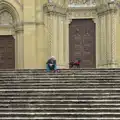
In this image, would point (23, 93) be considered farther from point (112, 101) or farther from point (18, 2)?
point (18, 2)

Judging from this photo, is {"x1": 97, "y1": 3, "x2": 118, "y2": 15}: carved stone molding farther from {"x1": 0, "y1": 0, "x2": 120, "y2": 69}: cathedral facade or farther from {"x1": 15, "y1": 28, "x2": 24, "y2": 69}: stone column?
{"x1": 15, "y1": 28, "x2": 24, "y2": 69}: stone column

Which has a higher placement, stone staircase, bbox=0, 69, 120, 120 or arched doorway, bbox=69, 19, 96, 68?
arched doorway, bbox=69, 19, 96, 68

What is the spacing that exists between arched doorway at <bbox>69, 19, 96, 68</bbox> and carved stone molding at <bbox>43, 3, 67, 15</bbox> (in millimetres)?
839

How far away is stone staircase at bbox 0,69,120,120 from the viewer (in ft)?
43.3

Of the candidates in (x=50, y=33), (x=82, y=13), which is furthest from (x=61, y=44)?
(x=82, y=13)

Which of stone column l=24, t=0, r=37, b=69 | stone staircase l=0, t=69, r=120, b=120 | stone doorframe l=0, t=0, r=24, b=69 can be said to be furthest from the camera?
stone doorframe l=0, t=0, r=24, b=69

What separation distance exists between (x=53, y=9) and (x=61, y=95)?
9.02m

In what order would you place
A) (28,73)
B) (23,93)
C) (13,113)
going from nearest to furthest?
1. (13,113)
2. (23,93)
3. (28,73)

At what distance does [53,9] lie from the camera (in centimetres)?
2247

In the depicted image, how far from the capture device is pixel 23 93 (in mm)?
14727

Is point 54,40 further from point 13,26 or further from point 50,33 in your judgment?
point 13,26

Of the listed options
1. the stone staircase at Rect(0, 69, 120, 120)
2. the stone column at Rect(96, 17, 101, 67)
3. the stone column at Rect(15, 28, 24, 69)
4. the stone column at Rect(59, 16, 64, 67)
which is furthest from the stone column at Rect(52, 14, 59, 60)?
the stone staircase at Rect(0, 69, 120, 120)

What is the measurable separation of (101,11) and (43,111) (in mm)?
10634

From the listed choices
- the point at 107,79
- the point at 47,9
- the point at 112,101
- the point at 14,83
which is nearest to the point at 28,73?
the point at 14,83
